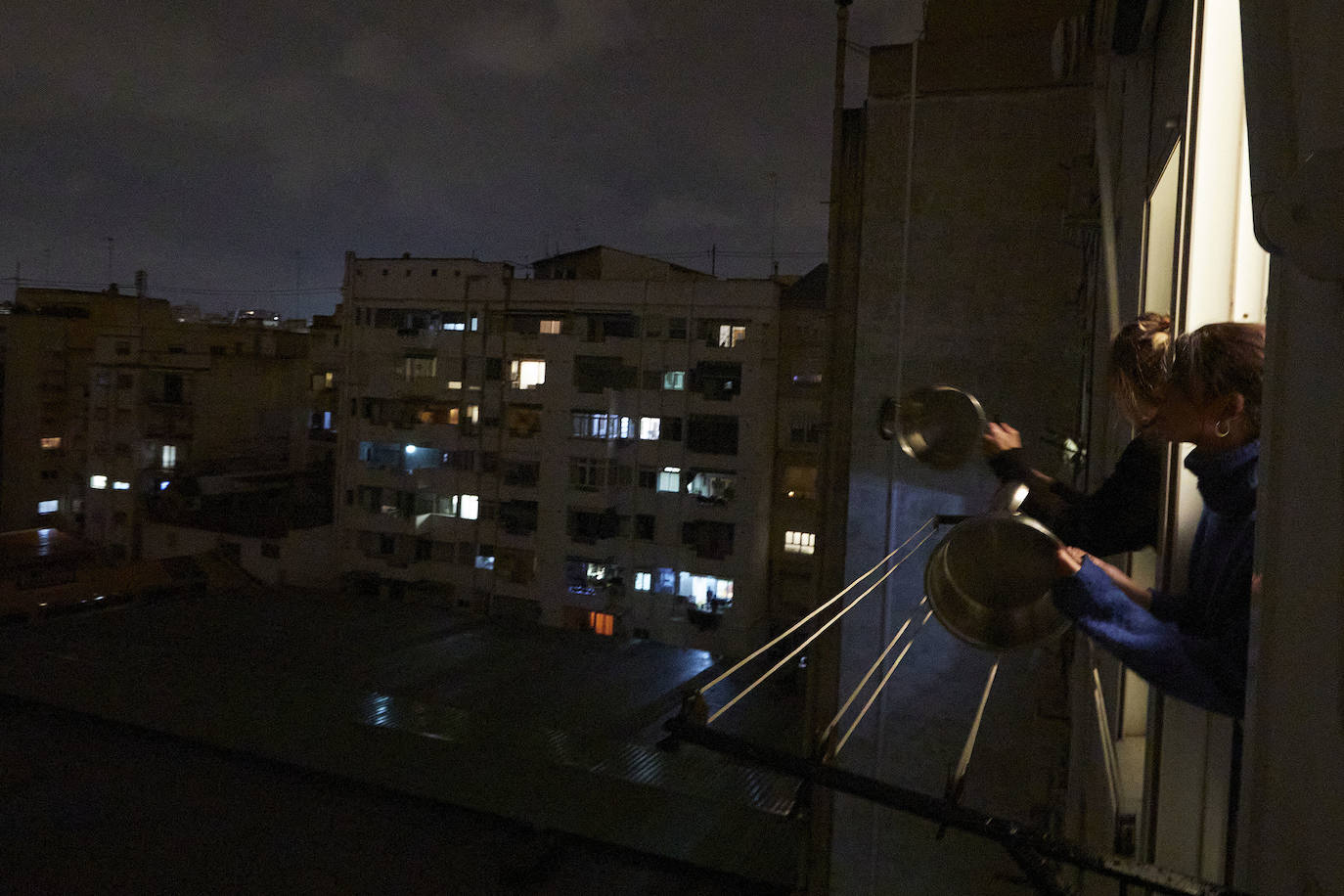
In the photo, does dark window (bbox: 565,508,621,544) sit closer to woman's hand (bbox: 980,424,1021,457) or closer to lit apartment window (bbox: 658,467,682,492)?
lit apartment window (bbox: 658,467,682,492)

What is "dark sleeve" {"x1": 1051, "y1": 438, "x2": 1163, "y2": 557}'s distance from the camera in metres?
1.96

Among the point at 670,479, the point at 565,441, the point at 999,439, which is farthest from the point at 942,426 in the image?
the point at 565,441

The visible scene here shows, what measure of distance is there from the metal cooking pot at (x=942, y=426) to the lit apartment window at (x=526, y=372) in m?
16.9

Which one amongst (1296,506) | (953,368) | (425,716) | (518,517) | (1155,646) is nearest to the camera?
(1296,506)

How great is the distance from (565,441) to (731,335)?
441 cm

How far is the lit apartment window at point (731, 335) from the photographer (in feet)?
56.4

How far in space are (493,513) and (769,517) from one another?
21.7 ft

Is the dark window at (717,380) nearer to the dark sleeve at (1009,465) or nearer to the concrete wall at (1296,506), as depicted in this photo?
the dark sleeve at (1009,465)

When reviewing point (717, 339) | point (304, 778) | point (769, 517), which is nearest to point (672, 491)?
point (769, 517)

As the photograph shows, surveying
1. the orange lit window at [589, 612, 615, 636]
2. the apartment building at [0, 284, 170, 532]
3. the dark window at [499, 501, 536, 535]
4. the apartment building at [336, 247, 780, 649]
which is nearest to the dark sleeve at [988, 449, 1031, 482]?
the apartment building at [336, 247, 780, 649]

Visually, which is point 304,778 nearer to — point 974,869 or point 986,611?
point 974,869

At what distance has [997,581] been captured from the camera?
1389 mm

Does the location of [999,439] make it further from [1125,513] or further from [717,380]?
Answer: [717,380]

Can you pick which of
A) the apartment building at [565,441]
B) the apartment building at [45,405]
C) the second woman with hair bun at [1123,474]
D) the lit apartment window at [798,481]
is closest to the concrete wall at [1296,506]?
the second woman with hair bun at [1123,474]
